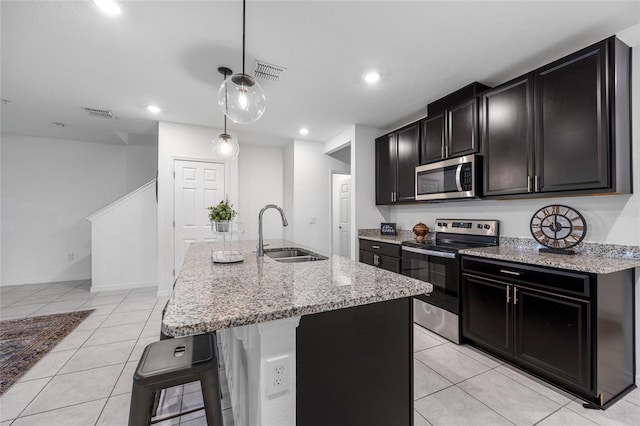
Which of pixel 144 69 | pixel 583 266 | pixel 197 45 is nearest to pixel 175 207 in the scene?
pixel 144 69

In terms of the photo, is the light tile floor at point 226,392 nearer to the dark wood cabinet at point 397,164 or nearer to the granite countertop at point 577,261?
the granite countertop at point 577,261

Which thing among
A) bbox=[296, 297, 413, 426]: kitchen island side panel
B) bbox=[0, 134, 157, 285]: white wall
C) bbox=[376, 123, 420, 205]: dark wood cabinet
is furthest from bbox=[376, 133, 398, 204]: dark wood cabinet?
bbox=[0, 134, 157, 285]: white wall

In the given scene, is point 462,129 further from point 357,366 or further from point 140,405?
point 140,405

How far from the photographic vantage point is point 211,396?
1.11 meters

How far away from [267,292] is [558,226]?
98.0 inches

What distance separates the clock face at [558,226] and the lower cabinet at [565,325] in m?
0.39

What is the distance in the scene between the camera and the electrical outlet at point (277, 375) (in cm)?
87

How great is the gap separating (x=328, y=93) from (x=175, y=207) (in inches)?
111

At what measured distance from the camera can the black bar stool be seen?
1.00 m

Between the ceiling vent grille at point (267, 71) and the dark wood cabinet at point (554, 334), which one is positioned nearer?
the dark wood cabinet at point (554, 334)

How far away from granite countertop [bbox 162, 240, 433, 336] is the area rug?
1.85m

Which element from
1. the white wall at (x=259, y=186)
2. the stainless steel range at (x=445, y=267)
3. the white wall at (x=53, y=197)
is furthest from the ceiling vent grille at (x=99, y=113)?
the stainless steel range at (x=445, y=267)

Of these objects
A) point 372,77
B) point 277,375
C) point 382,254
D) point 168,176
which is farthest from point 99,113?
point 277,375

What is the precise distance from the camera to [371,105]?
332 cm
